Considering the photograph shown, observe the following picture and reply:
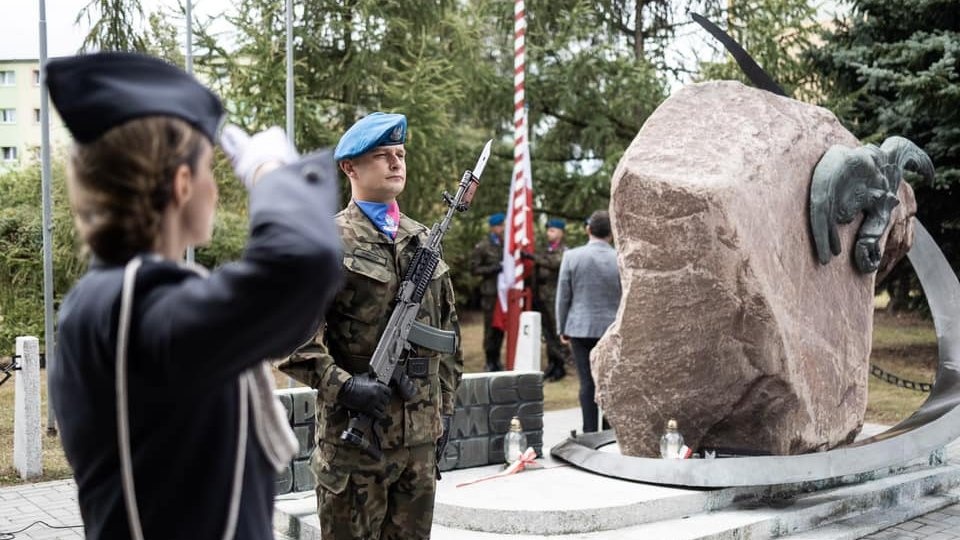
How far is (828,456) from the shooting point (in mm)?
5312

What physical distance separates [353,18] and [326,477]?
30.6 ft

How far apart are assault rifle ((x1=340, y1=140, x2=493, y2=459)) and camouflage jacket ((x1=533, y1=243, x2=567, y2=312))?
27.0 ft

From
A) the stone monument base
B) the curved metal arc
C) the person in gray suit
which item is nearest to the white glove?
the stone monument base

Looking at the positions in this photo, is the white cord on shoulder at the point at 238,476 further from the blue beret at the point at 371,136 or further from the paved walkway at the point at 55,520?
the paved walkway at the point at 55,520

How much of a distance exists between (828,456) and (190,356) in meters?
4.66

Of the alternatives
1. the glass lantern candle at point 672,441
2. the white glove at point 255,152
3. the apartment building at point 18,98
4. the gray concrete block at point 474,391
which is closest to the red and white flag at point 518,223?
the gray concrete block at point 474,391

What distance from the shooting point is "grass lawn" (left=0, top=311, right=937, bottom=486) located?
7.25 meters

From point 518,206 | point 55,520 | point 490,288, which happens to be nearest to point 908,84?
point 518,206

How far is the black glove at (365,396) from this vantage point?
3309 mm

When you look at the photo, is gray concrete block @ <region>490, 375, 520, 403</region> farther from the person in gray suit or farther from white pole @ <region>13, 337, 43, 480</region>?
white pole @ <region>13, 337, 43, 480</region>

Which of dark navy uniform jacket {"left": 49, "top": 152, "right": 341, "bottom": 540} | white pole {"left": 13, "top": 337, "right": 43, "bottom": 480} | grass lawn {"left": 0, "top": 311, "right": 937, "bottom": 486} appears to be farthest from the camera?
grass lawn {"left": 0, "top": 311, "right": 937, "bottom": 486}

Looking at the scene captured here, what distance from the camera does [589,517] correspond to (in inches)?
194

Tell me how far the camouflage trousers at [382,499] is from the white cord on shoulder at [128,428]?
6.36ft

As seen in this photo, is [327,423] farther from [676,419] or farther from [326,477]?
[676,419]
